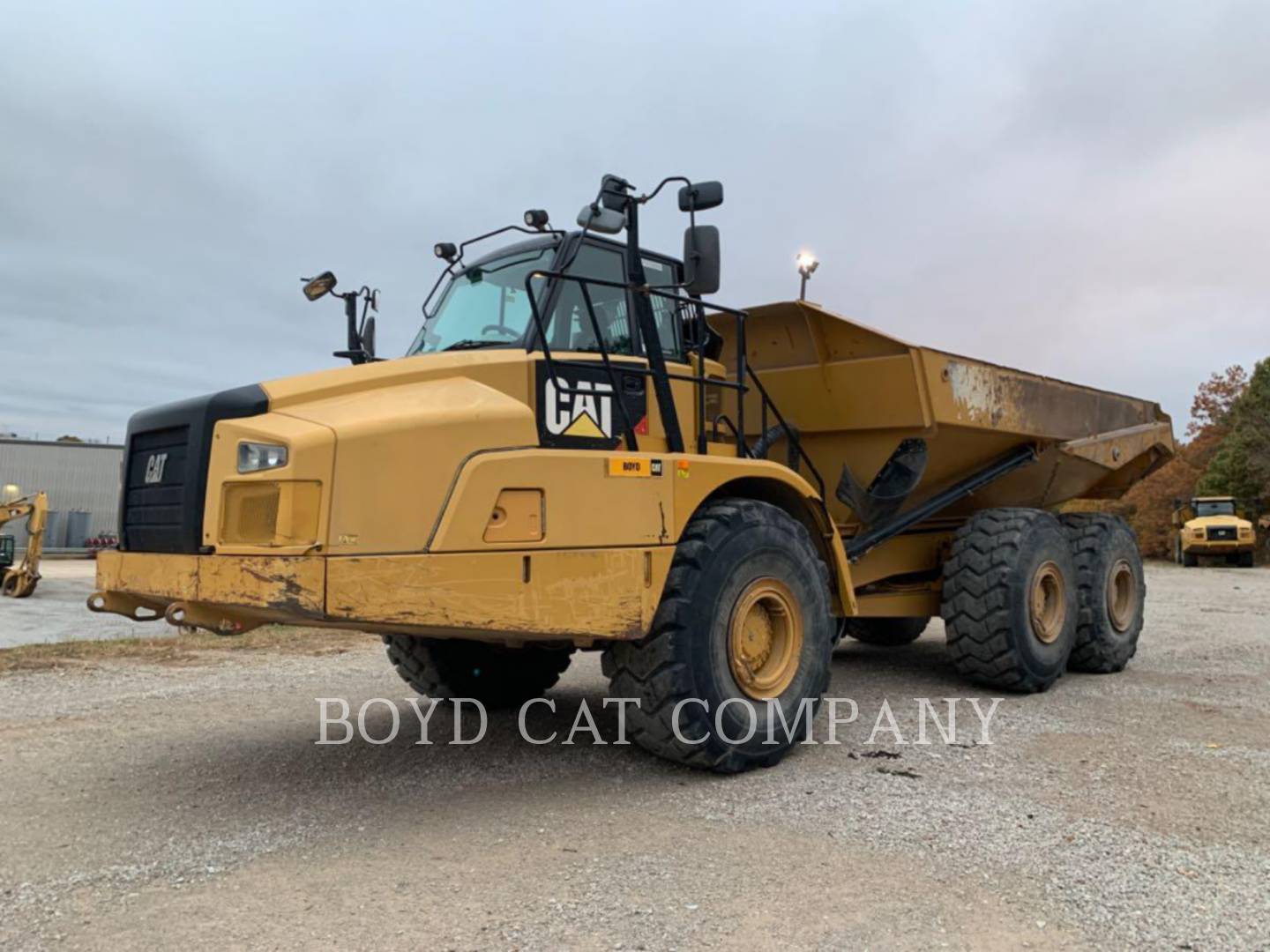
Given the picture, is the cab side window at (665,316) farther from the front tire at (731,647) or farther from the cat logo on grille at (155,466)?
the cat logo on grille at (155,466)

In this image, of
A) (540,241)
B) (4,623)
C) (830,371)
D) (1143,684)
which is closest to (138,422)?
(540,241)

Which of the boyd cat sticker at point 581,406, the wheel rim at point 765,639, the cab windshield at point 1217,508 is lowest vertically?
the wheel rim at point 765,639

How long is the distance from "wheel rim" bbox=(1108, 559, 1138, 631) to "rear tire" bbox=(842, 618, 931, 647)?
1.79 meters

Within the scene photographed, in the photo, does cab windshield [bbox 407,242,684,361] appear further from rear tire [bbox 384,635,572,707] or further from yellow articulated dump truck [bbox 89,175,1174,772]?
rear tire [bbox 384,635,572,707]

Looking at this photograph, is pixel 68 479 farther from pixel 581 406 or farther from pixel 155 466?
pixel 581 406

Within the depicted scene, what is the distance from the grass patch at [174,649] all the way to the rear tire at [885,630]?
195 inches

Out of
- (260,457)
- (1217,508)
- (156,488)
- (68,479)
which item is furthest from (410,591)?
(68,479)

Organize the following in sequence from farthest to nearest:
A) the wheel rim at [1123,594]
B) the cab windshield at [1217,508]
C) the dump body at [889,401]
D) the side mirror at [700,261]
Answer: the cab windshield at [1217,508], the wheel rim at [1123,594], the dump body at [889,401], the side mirror at [700,261]

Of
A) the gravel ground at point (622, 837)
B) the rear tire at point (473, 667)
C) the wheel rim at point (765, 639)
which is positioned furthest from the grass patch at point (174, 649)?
the wheel rim at point (765, 639)

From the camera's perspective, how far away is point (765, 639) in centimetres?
494

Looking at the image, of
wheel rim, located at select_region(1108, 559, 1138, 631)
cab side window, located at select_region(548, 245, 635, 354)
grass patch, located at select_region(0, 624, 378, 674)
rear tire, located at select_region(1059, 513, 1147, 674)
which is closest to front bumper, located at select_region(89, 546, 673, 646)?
cab side window, located at select_region(548, 245, 635, 354)

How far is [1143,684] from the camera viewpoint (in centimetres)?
732

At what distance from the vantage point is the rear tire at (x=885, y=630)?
9.41m

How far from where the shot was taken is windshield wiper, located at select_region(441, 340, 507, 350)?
4652 mm
